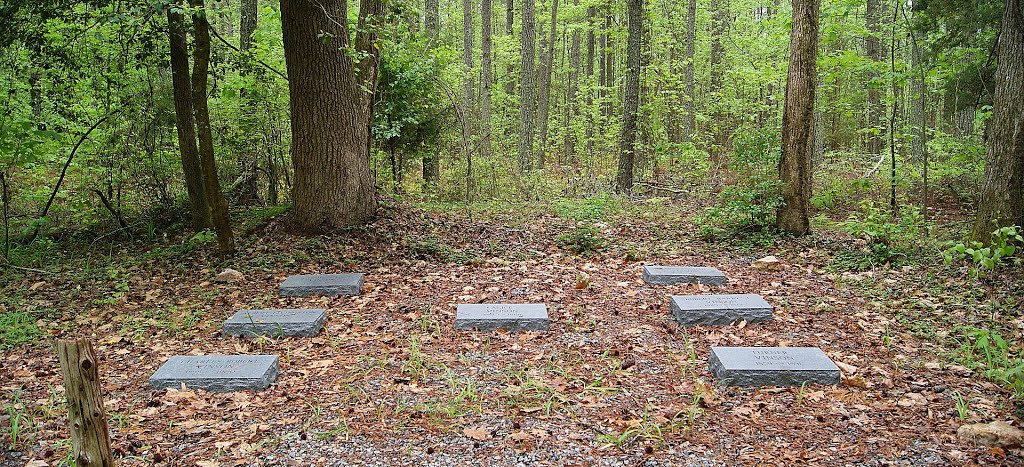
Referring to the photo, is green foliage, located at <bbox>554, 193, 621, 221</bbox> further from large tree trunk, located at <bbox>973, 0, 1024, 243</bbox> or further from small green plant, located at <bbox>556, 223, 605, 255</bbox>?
large tree trunk, located at <bbox>973, 0, 1024, 243</bbox>

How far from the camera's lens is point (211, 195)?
755 cm

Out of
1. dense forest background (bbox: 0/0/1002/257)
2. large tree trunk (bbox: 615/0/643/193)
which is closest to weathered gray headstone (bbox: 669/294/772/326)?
dense forest background (bbox: 0/0/1002/257)

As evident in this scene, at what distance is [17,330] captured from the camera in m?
6.01

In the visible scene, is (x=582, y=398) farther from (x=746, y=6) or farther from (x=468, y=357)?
(x=746, y=6)

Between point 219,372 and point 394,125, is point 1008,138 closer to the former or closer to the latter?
point 219,372

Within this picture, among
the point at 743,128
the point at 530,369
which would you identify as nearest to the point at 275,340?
the point at 530,369

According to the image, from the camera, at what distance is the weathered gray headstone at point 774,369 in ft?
15.6

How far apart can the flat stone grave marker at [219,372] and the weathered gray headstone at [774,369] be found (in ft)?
11.7

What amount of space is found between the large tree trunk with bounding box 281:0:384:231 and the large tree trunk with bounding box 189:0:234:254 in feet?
3.54

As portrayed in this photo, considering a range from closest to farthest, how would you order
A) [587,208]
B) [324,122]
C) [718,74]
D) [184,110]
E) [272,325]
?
[272,325] < [184,110] < [324,122] < [587,208] < [718,74]

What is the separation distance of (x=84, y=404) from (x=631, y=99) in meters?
11.3

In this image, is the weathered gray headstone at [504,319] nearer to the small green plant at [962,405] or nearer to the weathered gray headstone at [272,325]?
the weathered gray headstone at [272,325]

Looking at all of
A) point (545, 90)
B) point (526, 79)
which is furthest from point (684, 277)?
point (545, 90)

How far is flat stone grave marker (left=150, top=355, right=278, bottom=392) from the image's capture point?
481 cm
